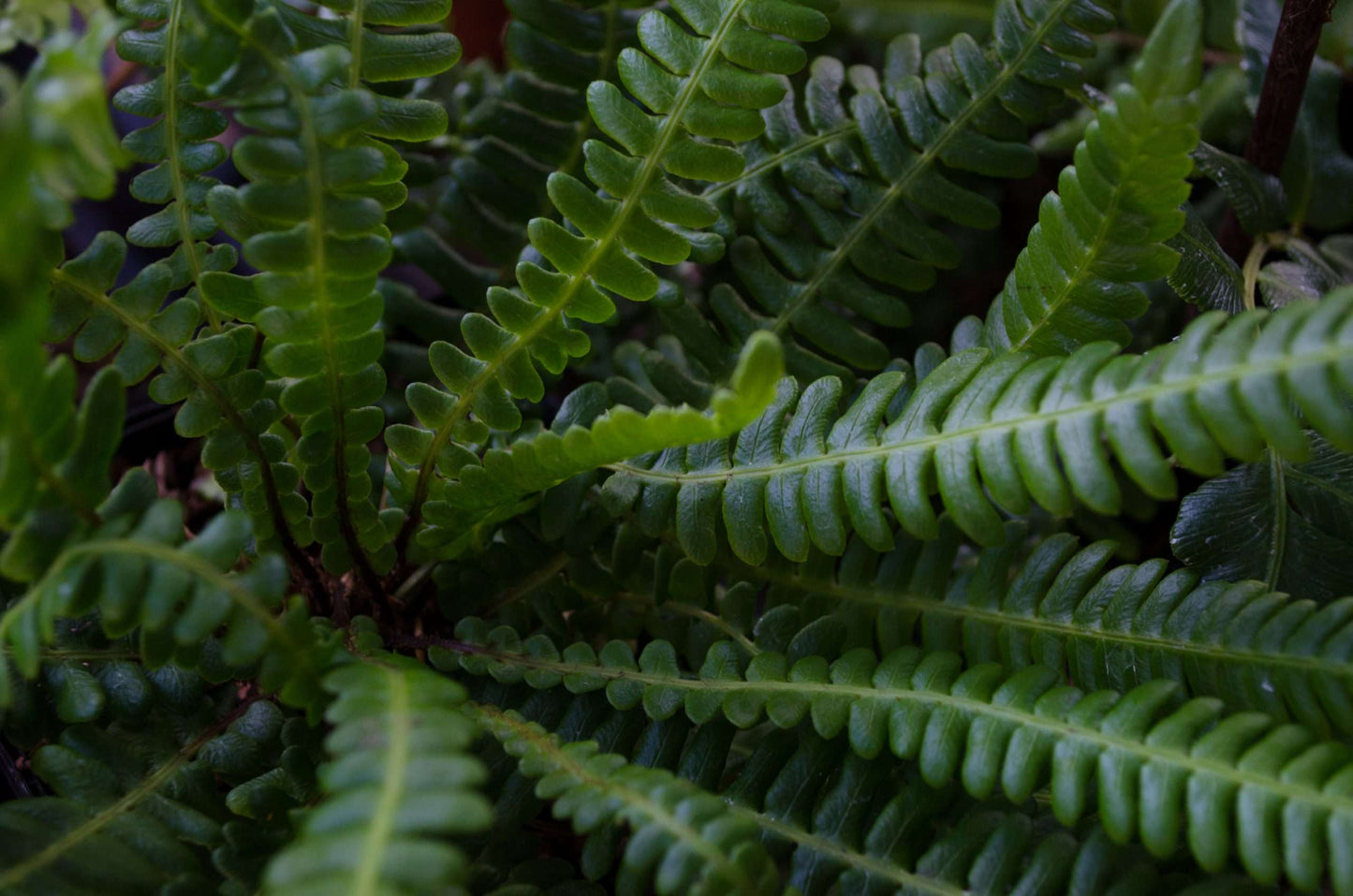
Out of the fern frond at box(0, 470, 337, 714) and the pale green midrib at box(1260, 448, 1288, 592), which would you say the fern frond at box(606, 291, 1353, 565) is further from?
the fern frond at box(0, 470, 337, 714)

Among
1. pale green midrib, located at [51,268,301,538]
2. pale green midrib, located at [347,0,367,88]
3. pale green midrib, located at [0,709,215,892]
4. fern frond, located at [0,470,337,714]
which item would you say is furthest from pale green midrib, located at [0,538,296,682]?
pale green midrib, located at [347,0,367,88]

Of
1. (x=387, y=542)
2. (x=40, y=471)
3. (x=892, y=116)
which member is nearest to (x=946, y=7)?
(x=892, y=116)

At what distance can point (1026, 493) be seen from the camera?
59 cm

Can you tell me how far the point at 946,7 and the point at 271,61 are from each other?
2.78ft

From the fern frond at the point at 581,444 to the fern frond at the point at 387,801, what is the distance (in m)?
0.17

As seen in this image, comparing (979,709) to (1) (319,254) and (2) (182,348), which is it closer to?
(1) (319,254)

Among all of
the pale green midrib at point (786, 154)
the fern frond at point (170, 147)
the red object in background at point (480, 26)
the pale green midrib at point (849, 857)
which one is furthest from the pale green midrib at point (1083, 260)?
the red object in background at point (480, 26)

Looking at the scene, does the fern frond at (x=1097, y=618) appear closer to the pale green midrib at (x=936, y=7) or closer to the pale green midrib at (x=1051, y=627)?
the pale green midrib at (x=1051, y=627)

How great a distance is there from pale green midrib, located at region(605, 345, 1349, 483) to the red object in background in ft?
2.83

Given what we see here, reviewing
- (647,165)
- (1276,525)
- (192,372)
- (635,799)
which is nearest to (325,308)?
(192,372)

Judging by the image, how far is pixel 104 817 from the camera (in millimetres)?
595

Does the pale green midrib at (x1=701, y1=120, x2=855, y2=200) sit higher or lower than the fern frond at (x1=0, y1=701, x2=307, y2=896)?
higher

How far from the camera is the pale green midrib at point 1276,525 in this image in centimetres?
74

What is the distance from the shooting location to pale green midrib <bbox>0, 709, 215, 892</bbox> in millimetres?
533
